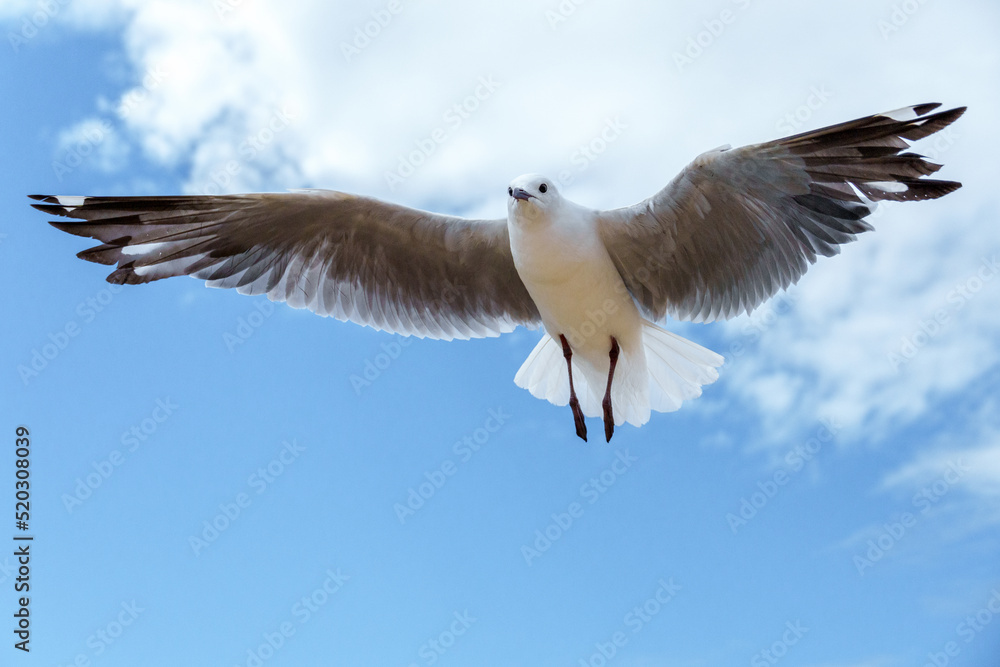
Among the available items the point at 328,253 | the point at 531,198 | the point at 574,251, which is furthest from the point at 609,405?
the point at 328,253

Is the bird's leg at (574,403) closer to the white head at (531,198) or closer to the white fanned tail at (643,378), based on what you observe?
the white fanned tail at (643,378)

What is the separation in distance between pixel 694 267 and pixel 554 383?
0.92 meters

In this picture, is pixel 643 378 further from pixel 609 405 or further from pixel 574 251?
pixel 574 251

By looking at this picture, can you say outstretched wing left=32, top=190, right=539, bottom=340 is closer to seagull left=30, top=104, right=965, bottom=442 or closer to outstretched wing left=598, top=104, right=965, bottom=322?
seagull left=30, top=104, right=965, bottom=442

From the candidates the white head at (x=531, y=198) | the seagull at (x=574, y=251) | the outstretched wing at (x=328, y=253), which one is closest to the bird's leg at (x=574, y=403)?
the seagull at (x=574, y=251)

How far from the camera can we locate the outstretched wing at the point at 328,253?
430 cm

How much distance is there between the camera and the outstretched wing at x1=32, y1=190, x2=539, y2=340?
4301 mm

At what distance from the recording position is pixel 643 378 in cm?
462

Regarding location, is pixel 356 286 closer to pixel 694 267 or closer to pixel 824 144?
pixel 694 267

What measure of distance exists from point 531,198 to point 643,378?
112 centimetres

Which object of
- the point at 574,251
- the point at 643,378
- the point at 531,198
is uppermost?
the point at 531,198

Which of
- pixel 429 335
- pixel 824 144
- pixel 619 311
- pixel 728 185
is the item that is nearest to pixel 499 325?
pixel 429 335

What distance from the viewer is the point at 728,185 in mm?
3914

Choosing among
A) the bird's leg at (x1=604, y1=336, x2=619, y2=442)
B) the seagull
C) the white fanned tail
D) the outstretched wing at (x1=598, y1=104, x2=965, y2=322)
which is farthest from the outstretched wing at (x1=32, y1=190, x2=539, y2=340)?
the outstretched wing at (x1=598, y1=104, x2=965, y2=322)
